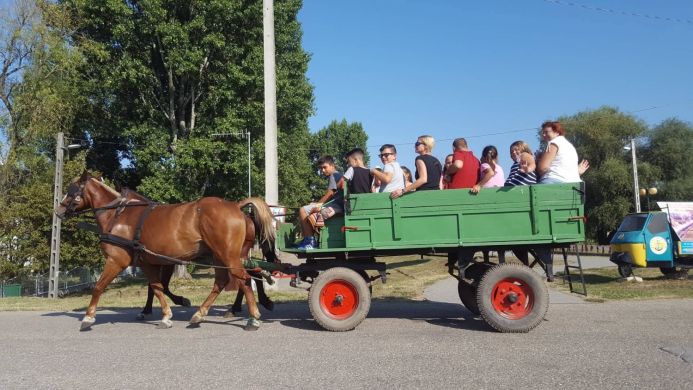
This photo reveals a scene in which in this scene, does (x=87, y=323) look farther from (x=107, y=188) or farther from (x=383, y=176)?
(x=383, y=176)

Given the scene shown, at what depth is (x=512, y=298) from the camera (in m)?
6.58

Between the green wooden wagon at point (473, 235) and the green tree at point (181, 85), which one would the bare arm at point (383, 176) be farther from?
the green tree at point (181, 85)

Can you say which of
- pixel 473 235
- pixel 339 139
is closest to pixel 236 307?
pixel 473 235

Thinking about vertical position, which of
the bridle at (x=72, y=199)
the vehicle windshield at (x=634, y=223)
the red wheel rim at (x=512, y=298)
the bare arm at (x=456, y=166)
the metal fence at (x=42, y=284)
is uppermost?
the bare arm at (x=456, y=166)

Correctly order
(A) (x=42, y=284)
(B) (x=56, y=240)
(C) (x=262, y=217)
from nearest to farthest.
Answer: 1. (C) (x=262, y=217)
2. (B) (x=56, y=240)
3. (A) (x=42, y=284)

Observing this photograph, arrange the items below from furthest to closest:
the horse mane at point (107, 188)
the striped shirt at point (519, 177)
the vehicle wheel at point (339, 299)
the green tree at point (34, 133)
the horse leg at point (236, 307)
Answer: the green tree at point (34, 133), the horse leg at point (236, 307), the horse mane at point (107, 188), the striped shirt at point (519, 177), the vehicle wheel at point (339, 299)

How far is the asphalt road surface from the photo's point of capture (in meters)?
4.55

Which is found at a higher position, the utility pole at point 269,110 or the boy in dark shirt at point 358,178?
the utility pole at point 269,110

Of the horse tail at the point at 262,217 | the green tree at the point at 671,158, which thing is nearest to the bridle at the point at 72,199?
the horse tail at the point at 262,217

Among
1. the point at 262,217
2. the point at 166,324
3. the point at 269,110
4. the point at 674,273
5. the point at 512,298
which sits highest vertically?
the point at 269,110

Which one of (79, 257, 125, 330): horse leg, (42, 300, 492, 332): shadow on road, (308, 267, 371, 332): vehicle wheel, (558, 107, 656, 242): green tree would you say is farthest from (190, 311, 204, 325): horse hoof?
(558, 107, 656, 242): green tree

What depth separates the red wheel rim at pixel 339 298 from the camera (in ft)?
22.7

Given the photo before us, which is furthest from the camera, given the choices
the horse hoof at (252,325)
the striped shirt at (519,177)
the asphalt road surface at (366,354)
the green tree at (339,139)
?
the green tree at (339,139)

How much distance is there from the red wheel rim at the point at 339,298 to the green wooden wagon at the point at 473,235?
1 centimetres
